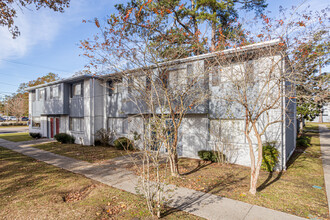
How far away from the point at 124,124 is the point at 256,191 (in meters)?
10.8

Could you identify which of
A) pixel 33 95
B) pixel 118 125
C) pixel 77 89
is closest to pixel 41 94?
pixel 33 95

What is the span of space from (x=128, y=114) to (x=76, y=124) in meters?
6.51

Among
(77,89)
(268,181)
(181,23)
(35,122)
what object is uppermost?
(181,23)

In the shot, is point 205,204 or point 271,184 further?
point 271,184

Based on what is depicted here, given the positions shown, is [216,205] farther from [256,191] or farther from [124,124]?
[124,124]

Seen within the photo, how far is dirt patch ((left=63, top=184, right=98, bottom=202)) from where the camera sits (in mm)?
5579

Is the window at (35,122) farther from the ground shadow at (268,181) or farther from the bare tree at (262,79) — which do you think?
the ground shadow at (268,181)

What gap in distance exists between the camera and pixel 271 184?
6809 mm

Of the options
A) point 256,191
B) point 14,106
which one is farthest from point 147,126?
point 14,106

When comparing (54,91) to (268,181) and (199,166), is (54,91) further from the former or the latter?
(268,181)

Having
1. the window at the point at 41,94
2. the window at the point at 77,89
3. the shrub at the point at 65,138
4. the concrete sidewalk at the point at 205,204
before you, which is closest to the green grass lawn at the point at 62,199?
the concrete sidewalk at the point at 205,204

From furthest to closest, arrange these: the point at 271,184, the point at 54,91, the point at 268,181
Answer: the point at 54,91
the point at 268,181
the point at 271,184

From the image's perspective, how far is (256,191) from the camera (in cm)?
607

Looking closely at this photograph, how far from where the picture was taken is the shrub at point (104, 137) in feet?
49.2
